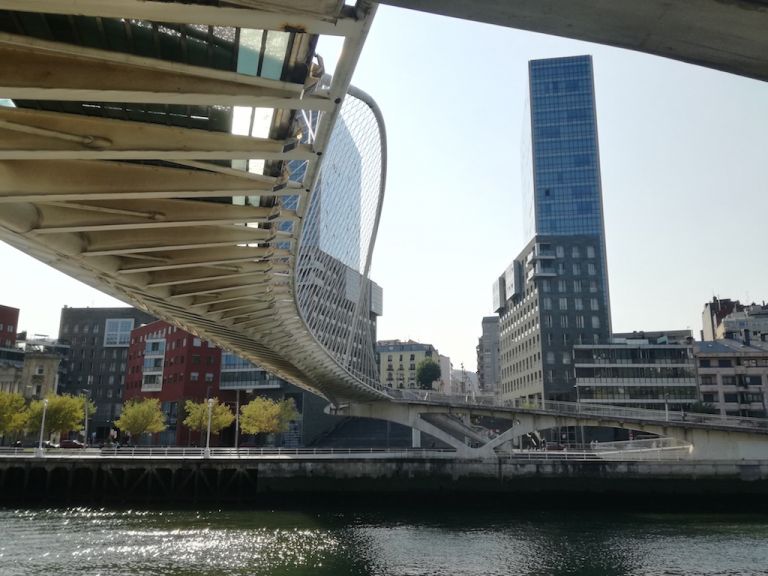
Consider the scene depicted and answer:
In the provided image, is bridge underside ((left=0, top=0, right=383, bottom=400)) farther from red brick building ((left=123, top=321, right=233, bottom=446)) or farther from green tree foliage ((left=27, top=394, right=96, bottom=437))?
red brick building ((left=123, top=321, right=233, bottom=446))

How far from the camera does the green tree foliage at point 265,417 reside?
61684 mm

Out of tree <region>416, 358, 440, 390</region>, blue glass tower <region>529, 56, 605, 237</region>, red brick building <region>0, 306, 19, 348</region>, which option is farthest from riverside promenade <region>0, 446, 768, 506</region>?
tree <region>416, 358, 440, 390</region>

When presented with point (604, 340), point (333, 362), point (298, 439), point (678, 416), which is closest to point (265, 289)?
point (333, 362)

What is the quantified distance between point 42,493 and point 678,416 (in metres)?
42.7

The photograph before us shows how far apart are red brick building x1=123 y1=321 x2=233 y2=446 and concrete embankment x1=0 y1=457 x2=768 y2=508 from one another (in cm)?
3082

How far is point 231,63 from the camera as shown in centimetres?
715

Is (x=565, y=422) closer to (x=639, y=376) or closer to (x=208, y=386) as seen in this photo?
(x=639, y=376)

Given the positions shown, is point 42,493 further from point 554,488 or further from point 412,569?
point 554,488

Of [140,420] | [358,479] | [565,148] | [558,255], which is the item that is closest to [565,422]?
[358,479]

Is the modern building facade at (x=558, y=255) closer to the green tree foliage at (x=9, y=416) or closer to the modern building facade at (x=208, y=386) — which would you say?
the modern building facade at (x=208, y=386)

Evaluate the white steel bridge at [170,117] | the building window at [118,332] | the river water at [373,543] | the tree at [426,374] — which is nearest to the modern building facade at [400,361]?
the tree at [426,374]

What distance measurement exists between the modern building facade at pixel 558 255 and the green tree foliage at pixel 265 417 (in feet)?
108

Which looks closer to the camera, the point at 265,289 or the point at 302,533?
the point at 265,289

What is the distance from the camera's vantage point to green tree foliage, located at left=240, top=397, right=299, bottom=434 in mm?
61684
